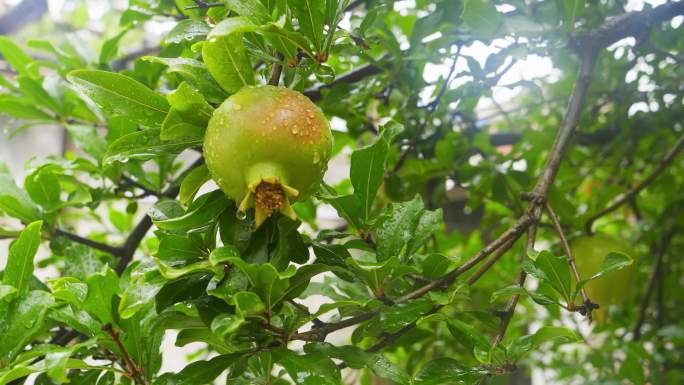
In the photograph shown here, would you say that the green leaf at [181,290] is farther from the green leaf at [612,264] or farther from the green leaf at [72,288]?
the green leaf at [612,264]

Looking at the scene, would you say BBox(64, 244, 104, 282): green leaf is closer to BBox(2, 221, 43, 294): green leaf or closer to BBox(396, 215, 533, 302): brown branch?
BBox(2, 221, 43, 294): green leaf

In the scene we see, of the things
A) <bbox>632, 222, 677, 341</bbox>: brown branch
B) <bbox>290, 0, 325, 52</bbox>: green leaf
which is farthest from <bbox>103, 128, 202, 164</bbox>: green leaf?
<bbox>632, 222, 677, 341</bbox>: brown branch

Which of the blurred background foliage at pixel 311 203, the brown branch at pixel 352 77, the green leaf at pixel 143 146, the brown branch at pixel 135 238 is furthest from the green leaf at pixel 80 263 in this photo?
the brown branch at pixel 352 77

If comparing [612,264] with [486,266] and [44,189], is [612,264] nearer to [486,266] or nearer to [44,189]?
[486,266]

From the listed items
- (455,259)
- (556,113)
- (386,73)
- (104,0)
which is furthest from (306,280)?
(104,0)

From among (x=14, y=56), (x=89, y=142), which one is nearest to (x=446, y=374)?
(x=89, y=142)

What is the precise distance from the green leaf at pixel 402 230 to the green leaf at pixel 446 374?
0.09 m

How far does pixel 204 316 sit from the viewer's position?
403 mm

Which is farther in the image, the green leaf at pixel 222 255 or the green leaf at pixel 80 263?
the green leaf at pixel 80 263

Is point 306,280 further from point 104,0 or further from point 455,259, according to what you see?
point 104,0

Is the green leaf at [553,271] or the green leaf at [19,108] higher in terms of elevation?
the green leaf at [553,271]

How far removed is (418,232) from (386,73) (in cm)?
34

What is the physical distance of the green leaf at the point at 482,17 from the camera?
0.62 m

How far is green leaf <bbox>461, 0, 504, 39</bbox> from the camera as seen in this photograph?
2.03 ft
